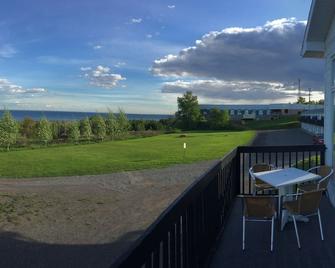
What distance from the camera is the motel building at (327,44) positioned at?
7902 mm

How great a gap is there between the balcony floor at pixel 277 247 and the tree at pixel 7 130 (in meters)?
33.0

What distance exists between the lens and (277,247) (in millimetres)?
5527

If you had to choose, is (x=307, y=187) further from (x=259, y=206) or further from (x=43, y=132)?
(x=43, y=132)

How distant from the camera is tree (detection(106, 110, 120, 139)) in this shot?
5150 cm

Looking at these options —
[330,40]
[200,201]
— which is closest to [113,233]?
[200,201]

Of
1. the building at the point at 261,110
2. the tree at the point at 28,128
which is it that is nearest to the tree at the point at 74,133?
the tree at the point at 28,128

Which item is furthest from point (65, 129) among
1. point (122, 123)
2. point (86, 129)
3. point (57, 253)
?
point (57, 253)

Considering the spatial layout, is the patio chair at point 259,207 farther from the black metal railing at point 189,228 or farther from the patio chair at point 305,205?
the black metal railing at point 189,228

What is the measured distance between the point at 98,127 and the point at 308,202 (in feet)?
146

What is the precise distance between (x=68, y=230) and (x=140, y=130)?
5356cm

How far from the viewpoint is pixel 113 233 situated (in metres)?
9.34

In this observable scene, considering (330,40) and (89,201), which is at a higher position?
(330,40)

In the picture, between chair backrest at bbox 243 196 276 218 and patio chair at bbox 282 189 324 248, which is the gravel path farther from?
patio chair at bbox 282 189 324 248

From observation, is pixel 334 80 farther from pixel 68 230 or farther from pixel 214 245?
pixel 68 230
